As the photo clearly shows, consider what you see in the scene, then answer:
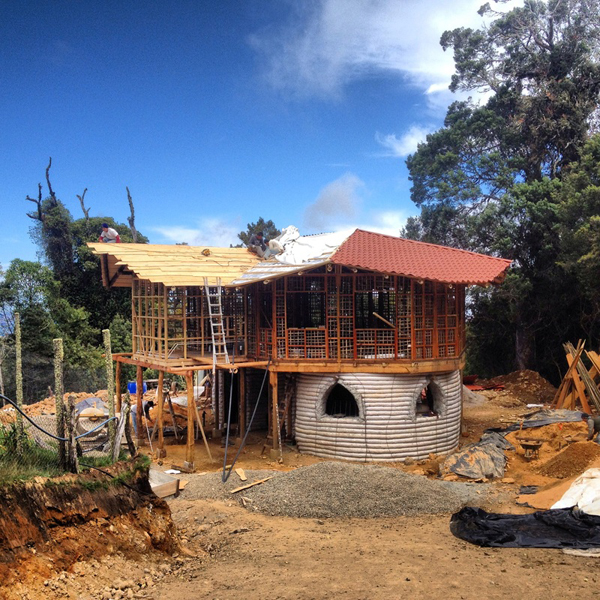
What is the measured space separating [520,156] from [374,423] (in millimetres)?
18936

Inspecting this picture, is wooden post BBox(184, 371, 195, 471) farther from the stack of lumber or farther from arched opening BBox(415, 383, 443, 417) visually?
the stack of lumber

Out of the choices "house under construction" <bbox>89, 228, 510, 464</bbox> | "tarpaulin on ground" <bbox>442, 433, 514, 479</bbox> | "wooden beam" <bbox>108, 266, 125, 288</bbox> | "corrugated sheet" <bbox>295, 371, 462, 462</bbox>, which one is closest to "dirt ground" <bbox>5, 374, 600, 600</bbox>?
"tarpaulin on ground" <bbox>442, 433, 514, 479</bbox>

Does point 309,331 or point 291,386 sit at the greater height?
point 309,331

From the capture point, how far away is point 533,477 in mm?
14547

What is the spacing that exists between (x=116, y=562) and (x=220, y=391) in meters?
12.0

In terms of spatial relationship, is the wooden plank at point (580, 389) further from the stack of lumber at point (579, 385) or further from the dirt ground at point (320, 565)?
the dirt ground at point (320, 565)

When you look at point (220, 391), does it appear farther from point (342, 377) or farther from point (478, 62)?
point (478, 62)

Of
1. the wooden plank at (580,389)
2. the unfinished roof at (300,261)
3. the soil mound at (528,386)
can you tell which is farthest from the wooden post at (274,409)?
the soil mound at (528,386)

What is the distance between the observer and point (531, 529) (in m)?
10.4

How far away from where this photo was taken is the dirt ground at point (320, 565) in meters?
7.99

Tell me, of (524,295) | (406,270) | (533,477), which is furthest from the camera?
(524,295)

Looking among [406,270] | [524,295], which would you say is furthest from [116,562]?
[524,295]

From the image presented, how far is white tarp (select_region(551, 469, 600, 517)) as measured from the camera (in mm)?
10680

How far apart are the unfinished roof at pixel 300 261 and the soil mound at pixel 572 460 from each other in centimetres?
493
